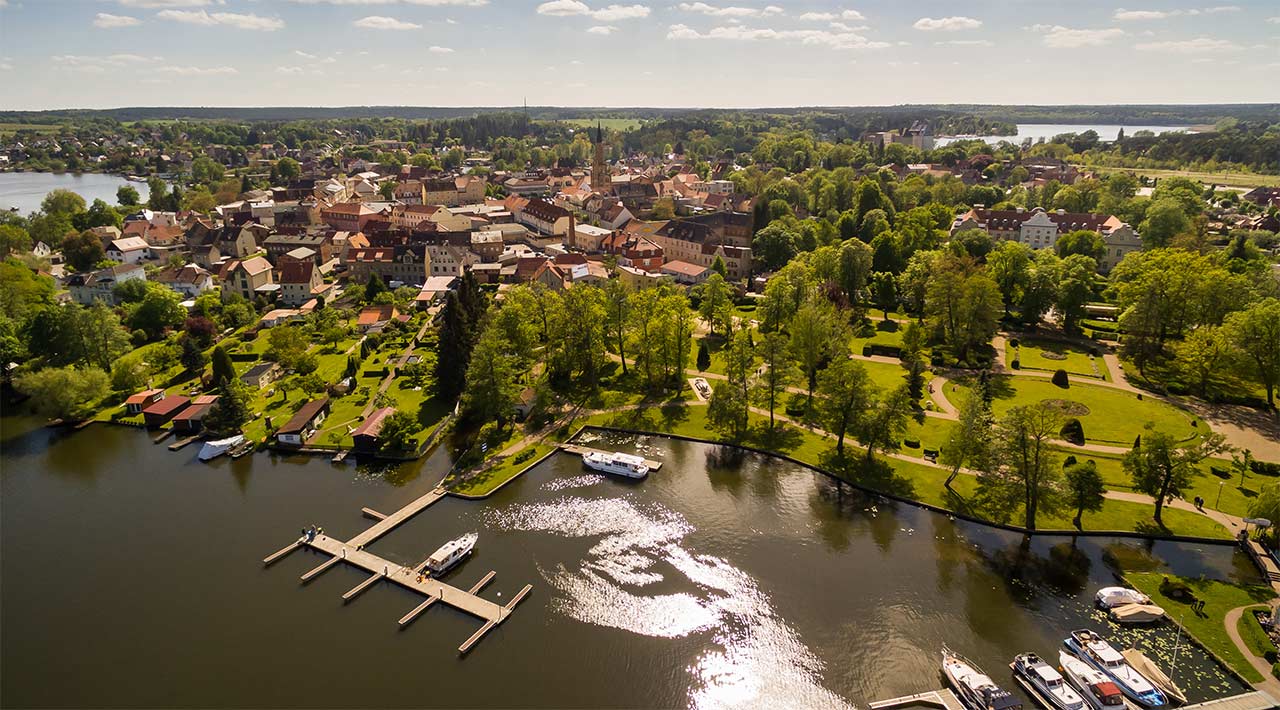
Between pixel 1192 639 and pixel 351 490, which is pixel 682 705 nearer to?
pixel 1192 639

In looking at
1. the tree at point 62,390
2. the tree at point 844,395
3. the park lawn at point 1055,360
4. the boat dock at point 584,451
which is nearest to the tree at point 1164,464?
the tree at point 844,395

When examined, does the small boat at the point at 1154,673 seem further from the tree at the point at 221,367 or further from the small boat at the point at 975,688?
the tree at the point at 221,367

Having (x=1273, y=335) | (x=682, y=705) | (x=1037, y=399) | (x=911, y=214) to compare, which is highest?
(x=911, y=214)

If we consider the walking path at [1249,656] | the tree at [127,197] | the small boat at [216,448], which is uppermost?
the tree at [127,197]

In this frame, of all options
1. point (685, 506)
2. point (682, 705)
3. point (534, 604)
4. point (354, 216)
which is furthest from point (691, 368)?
point (354, 216)

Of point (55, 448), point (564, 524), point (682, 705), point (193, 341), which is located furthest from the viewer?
point (193, 341)

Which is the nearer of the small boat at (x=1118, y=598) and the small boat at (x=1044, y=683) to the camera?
the small boat at (x=1044, y=683)
